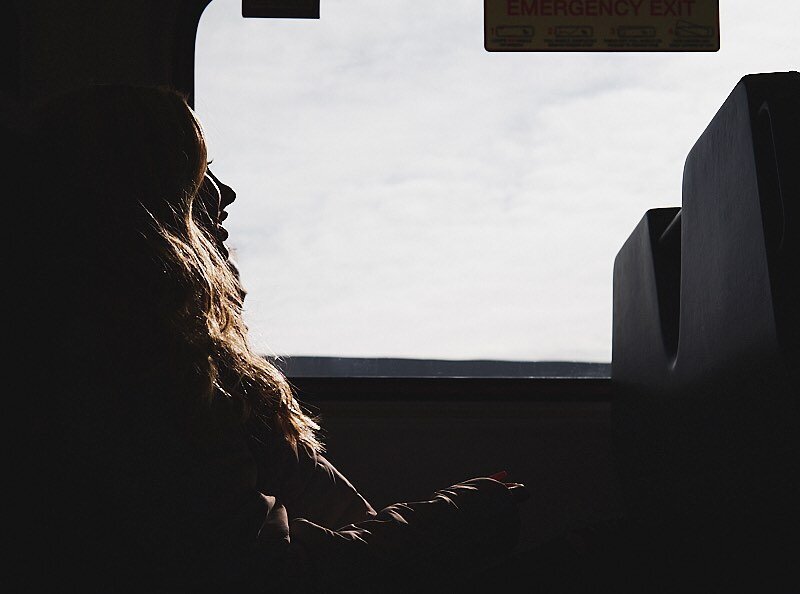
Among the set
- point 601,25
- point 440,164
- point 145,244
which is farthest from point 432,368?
point 145,244

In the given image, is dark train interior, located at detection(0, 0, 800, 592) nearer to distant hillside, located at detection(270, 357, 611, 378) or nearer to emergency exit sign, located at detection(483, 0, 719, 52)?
distant hillside, located at detection(270, 357, 611, 378)

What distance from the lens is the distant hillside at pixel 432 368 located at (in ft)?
7.16

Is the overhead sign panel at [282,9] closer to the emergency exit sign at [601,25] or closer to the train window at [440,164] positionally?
the train window at [440,164]

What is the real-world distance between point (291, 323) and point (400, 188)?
1.55ft

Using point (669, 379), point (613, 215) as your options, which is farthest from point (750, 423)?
point (613, 215)

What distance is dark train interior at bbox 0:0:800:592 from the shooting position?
0.96 m

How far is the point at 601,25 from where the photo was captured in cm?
221

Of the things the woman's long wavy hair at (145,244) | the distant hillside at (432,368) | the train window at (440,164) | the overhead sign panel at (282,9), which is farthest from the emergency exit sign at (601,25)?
the woman's long wavy hair at (145,244)

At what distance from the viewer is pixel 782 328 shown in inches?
35.9

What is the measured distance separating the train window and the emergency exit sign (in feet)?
0.12

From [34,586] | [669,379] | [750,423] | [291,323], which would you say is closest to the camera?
[34,586]

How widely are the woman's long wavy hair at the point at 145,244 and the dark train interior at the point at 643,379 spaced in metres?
0.54

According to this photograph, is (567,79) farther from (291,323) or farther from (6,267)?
(6,267)

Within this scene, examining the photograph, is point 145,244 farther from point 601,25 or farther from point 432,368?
point 601,25
